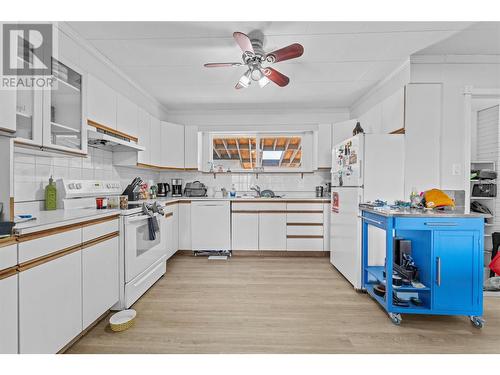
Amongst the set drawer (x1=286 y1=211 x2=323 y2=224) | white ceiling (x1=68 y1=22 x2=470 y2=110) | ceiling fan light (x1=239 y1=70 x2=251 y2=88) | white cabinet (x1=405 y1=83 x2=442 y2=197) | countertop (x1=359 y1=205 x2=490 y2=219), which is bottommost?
drawer (x1=286 y1=211 x2=323 y2=224)

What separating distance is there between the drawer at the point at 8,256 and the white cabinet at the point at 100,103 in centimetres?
143

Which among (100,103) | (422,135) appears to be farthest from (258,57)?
(422,135)

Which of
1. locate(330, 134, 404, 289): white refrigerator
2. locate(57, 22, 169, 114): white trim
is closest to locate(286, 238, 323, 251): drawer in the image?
locate(330, 134, 404, 289): white refrigerator

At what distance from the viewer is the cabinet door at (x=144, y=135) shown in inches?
131

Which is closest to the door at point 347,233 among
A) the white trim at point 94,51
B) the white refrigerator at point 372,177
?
the white refrigerator at point 372,177

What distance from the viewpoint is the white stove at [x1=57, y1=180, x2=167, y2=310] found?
7.26ft

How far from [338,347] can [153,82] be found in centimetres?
351

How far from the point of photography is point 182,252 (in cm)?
406

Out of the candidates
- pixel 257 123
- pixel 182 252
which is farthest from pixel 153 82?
pixel 182 252

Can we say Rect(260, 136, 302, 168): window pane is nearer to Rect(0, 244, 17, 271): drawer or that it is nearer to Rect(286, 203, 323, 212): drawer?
Rect(286, 203, 323, 212): drawer

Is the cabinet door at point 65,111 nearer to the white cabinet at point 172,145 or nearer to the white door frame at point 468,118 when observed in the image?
the white cabinet at point 172,145

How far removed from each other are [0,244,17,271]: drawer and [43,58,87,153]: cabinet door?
830 millimetres

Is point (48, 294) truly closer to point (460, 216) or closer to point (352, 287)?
point (352, 287)

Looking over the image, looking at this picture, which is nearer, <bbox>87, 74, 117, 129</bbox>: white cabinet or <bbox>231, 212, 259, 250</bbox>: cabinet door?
<bbox>87, 74, 117, 129</bbox>: white cabinet
